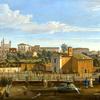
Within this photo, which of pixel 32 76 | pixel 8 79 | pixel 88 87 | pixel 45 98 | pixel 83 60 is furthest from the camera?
pixel 83 60

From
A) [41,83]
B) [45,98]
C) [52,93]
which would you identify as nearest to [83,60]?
[41,83]

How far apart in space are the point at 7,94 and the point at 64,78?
21.7 m

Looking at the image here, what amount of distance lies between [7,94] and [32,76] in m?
20.0

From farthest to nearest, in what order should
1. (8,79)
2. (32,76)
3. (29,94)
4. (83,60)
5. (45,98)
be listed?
(83,60) < (32,76) < (8,79) < (29,94) < (45,98)

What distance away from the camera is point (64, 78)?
5684 cm

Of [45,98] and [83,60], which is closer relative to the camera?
[45,98]

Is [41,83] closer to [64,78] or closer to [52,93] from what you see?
[64,78]

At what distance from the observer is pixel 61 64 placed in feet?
248

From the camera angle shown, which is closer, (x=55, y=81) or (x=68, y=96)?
(x=68, y=96)

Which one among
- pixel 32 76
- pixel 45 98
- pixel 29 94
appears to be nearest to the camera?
pixel 45 98

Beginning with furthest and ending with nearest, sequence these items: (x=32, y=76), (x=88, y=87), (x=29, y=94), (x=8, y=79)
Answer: (x=32, y=76), (x=8, y=79), (x=88, y=87), (x=29, y=94)

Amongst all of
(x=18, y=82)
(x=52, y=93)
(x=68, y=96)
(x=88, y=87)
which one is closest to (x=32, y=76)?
(x=18, y=82)

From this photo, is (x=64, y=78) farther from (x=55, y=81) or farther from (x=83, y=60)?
(x=83, y=60)

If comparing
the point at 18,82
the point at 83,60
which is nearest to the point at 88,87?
the point at 18,82
